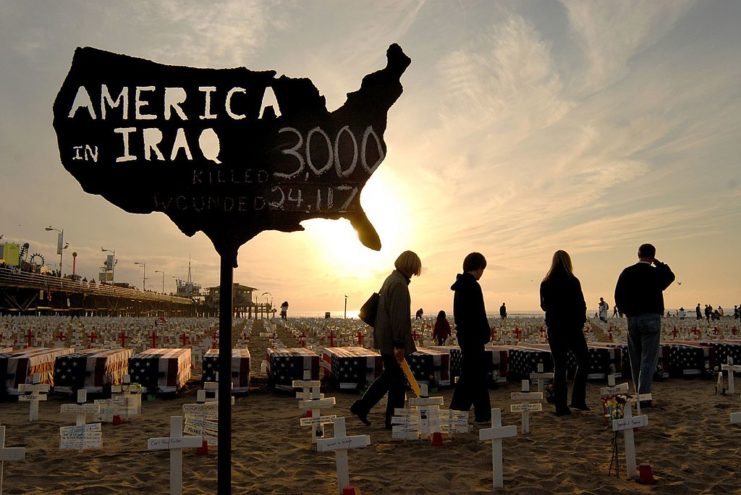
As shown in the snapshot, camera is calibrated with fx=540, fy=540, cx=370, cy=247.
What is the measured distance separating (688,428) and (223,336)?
5857 mm

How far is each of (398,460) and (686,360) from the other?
348 inches

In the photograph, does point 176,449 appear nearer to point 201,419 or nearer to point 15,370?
point 201,419

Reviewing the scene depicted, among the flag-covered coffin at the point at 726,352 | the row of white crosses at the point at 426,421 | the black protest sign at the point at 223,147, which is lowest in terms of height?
the row of white crosses at the point at 426,421

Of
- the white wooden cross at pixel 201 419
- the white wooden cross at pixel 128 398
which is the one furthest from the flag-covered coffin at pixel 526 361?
the white wooden cross at pixel 128 398

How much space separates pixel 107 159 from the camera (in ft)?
12.1

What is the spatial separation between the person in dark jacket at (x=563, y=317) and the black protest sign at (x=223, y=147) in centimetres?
431

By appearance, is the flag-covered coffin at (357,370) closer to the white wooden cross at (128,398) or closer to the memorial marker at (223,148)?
the white wooden cross at (128,398)

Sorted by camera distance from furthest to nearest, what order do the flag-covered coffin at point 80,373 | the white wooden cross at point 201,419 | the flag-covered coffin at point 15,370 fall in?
1. the flag-covered coffin at point 80,373
2. the flag-covered coffin at point 15,370
3. the white wooden cross at point 201,419

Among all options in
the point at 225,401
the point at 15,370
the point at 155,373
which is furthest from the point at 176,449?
the point at 15,370

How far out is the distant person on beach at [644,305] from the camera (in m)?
6.93

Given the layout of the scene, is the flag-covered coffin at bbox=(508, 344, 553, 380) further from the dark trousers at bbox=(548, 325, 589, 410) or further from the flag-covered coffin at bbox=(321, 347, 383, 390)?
the dark trousers at bbox=(548, 325, 589, 410)

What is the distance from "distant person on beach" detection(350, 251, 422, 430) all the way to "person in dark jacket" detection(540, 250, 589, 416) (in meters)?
2.05

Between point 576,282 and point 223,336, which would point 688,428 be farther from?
point 223,336

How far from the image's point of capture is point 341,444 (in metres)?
4.08
